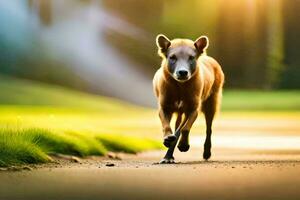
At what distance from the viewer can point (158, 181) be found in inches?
268

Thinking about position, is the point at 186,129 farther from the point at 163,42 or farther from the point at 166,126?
the point at 163,42

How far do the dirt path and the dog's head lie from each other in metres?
0.95

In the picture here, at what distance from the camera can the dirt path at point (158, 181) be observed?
5941mm

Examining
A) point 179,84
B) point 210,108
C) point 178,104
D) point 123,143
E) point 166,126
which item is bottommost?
point 166,126

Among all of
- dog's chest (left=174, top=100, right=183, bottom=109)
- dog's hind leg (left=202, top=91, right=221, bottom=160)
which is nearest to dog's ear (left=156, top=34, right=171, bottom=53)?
dog's chest (left=174, top=100, right=183, bottom=109)

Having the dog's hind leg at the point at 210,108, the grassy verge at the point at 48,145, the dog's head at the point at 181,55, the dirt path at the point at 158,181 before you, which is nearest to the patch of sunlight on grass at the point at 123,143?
the grassy verge at the point at 48,145

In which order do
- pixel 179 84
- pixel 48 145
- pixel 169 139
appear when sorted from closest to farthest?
pixel 169 139
pixel 179 84
pixel 48 145

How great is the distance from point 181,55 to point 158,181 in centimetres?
213

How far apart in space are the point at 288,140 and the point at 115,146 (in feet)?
9.78

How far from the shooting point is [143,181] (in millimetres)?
6848

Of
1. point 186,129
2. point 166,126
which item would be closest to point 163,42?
point 166,126

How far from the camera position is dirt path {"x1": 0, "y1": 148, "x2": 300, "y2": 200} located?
5.94 metres

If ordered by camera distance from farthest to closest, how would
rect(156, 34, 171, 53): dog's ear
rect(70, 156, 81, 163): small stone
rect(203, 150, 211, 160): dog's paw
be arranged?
rect(203, 150, 211, 160): dog's paw
rect(70, 156, 81, 163): small stone
rect(156, 34, 171, 53): dog's ear

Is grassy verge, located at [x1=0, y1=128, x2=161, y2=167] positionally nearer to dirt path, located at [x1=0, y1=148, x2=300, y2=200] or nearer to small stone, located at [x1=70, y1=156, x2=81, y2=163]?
small stone, located at [x1=70, y1=156, x2=81, y2=163]
